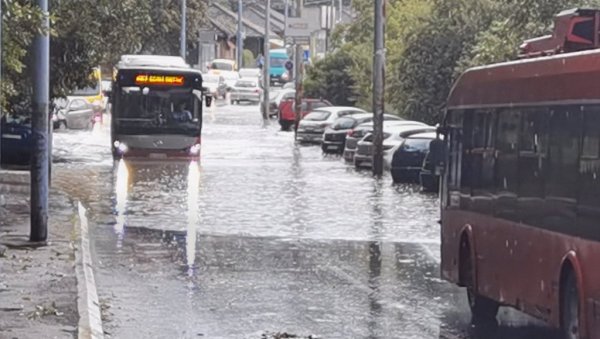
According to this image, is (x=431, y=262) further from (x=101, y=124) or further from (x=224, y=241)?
(x=101, y=124)

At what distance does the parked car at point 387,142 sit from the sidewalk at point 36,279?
17.1 metres

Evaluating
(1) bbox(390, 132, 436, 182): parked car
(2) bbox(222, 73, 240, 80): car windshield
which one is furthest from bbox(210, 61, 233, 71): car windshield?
(1) bbox(390, 132, 436, 182): parked car

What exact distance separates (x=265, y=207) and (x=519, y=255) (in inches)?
711

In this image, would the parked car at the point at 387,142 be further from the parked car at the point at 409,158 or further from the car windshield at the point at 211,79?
the car windshield at the point at 211,79

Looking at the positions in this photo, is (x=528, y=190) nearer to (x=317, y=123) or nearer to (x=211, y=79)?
(x=317, y=123)

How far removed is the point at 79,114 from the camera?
216ft

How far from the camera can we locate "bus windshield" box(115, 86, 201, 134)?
44.4m

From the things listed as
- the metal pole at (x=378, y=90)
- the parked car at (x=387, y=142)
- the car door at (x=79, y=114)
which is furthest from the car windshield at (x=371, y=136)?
the car door at (x=79, y=114)

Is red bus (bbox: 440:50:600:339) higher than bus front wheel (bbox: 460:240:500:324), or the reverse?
red bus (bbox: 440:50:600:339)

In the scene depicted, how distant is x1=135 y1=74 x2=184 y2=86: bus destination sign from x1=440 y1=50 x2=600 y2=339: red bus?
27.6 metres

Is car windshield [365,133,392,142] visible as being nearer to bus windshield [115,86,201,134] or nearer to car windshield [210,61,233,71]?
bus windshield [115,86,201,134]

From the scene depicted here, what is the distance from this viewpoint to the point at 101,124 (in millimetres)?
72188

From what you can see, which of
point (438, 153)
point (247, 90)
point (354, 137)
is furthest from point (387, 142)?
point (247, 90)

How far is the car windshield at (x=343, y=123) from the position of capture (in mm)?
54031
